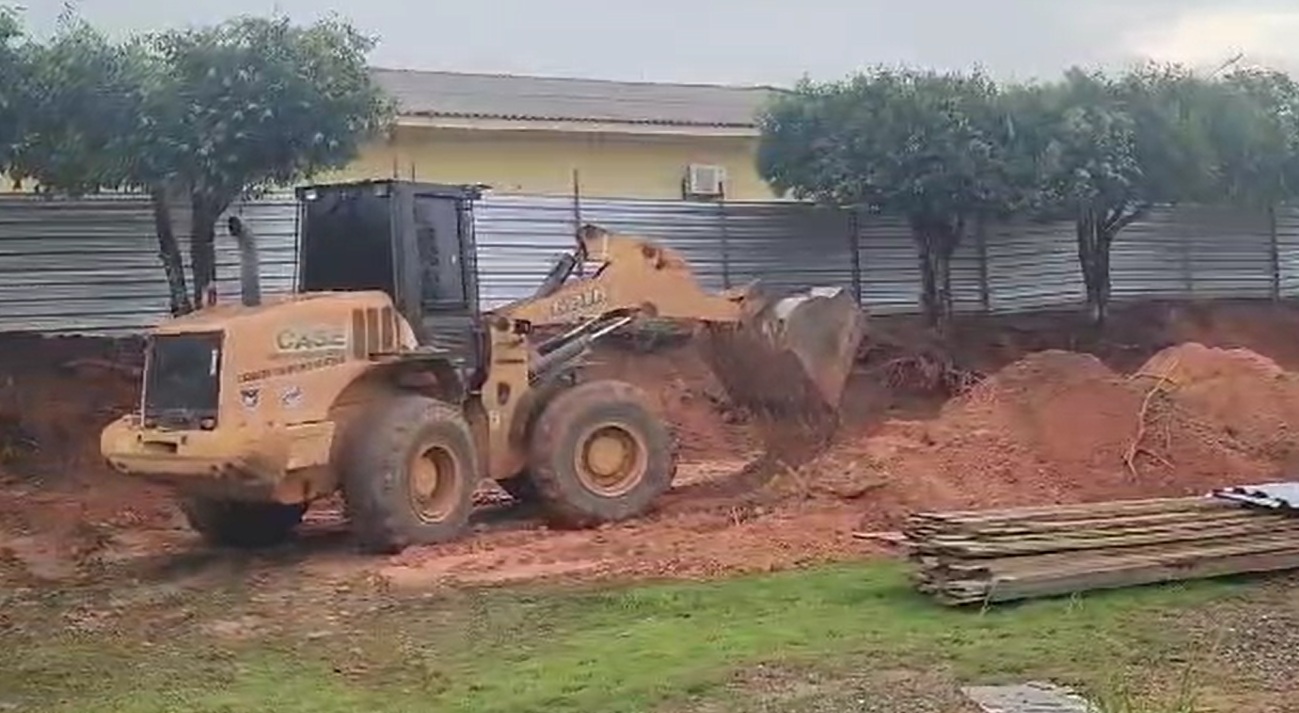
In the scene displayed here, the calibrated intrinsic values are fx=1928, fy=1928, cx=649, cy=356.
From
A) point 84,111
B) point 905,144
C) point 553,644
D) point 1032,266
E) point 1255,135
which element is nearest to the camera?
point 553,644

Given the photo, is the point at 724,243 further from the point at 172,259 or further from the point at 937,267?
the point at 172,259

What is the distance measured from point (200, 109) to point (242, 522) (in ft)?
17.9

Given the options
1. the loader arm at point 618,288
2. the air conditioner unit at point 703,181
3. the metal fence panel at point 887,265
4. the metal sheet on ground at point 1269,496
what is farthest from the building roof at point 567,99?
the metal sheet on ground at point 1269,496

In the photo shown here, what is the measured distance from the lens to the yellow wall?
28688 millimetres

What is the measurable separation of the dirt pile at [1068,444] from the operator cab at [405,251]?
342cm

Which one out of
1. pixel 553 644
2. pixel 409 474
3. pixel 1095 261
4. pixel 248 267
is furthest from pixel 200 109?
pixel 1095 261

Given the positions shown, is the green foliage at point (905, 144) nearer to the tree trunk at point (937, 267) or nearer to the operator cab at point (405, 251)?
the tree trunk at point (937, 267)

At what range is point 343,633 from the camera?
12.1m

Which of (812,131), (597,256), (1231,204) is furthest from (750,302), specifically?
(1231,204)

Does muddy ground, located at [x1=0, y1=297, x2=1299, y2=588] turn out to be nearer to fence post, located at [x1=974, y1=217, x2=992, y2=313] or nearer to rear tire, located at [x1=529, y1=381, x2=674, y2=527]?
rear tire, located at [x1=529, y1=381, x2=674, y2=527]

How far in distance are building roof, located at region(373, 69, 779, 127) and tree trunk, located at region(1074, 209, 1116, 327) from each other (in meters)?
5.23

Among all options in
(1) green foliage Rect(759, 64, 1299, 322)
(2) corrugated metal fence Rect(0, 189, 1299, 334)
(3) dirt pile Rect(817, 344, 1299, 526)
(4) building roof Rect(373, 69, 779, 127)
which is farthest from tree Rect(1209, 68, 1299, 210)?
(3) dirt pile Rect(817, 344, 1299, 526)

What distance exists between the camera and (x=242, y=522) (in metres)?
15.8

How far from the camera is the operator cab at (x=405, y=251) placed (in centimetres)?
1493
